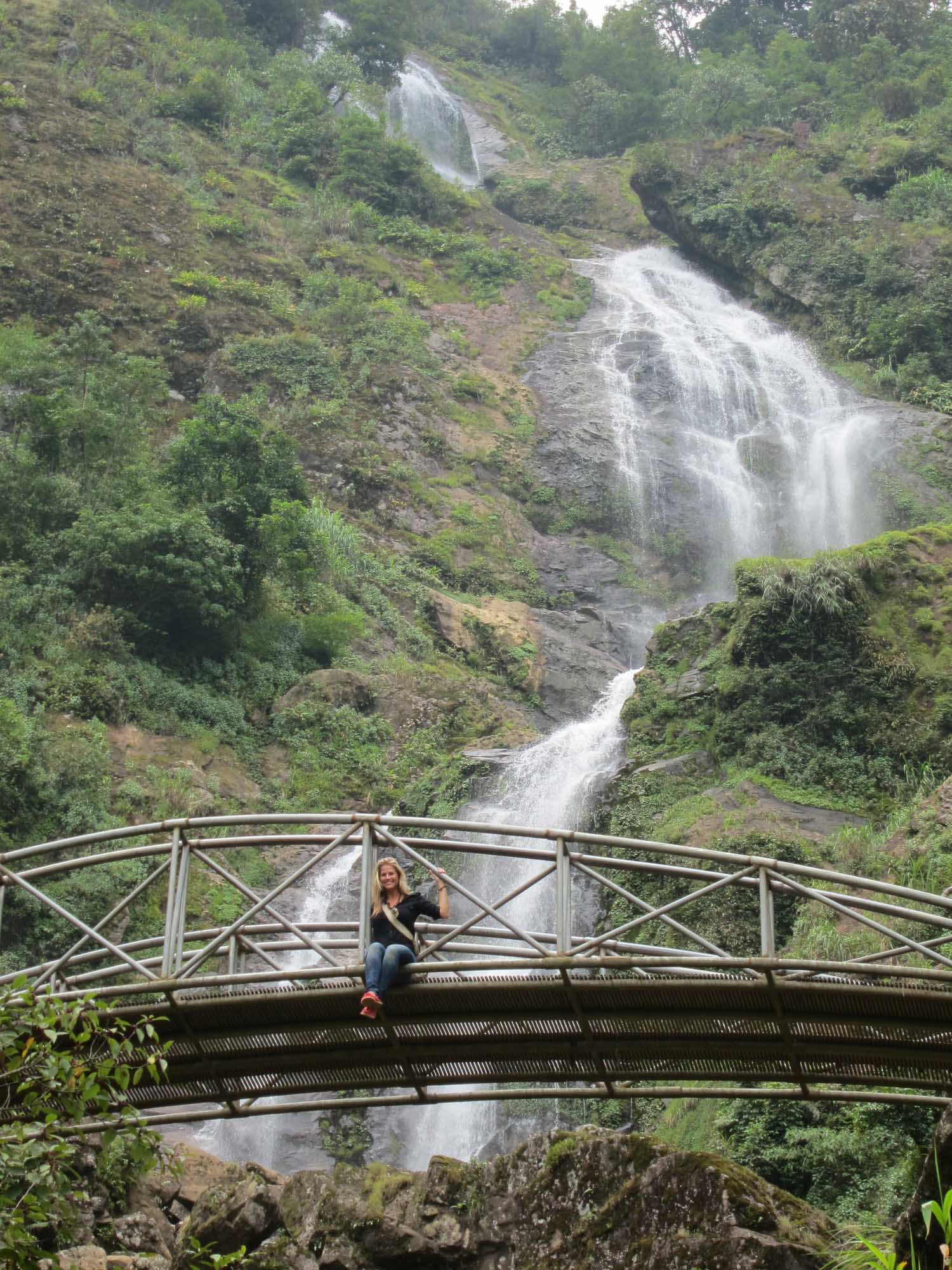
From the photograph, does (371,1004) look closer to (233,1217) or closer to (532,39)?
(233,1217)

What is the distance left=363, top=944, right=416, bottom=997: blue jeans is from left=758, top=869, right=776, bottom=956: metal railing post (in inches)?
93.0

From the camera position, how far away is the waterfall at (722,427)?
34.8 m

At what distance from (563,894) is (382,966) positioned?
1.32 metres

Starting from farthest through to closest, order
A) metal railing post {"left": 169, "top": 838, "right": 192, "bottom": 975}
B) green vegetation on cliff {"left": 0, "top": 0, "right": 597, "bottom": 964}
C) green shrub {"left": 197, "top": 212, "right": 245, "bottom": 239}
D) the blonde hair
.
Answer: green shrub {"left": 197, "top": 212, "right": 245, "bottom": 239} < green vegetation on cliff {"left": 0, "top": 0, "right": 597, "bottom": 964} < metal railing post {"left": 169, "top": 838, "right": 192, "bottom": 975} < the blonde hair

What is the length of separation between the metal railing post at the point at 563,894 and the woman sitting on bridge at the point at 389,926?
763 mm

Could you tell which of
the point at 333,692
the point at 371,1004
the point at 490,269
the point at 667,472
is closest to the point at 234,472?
the point at 333,692

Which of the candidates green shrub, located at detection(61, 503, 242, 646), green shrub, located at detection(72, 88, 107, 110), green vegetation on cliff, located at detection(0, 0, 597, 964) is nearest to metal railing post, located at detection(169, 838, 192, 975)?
green vegetation on cliff, located at detection(0, 0, 597, 964)

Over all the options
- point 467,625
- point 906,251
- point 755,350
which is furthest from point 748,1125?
point 906,251

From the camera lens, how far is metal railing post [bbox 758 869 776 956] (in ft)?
29.1

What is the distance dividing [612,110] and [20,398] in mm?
41101

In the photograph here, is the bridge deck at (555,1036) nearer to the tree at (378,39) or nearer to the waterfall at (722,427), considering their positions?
the waterfall at (722,427)

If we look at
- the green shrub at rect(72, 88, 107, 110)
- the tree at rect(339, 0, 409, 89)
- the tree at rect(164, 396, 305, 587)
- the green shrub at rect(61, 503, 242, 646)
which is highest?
the tree at rect(339, 0, 409, 89)

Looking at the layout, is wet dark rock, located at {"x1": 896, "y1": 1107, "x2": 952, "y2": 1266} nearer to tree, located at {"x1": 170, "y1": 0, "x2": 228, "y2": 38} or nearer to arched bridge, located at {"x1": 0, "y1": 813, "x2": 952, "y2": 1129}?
arched bridge, located at {"x1": 0, "y1": 813, "x2": 952, "y2": 1129}

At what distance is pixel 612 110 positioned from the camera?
60.2m
